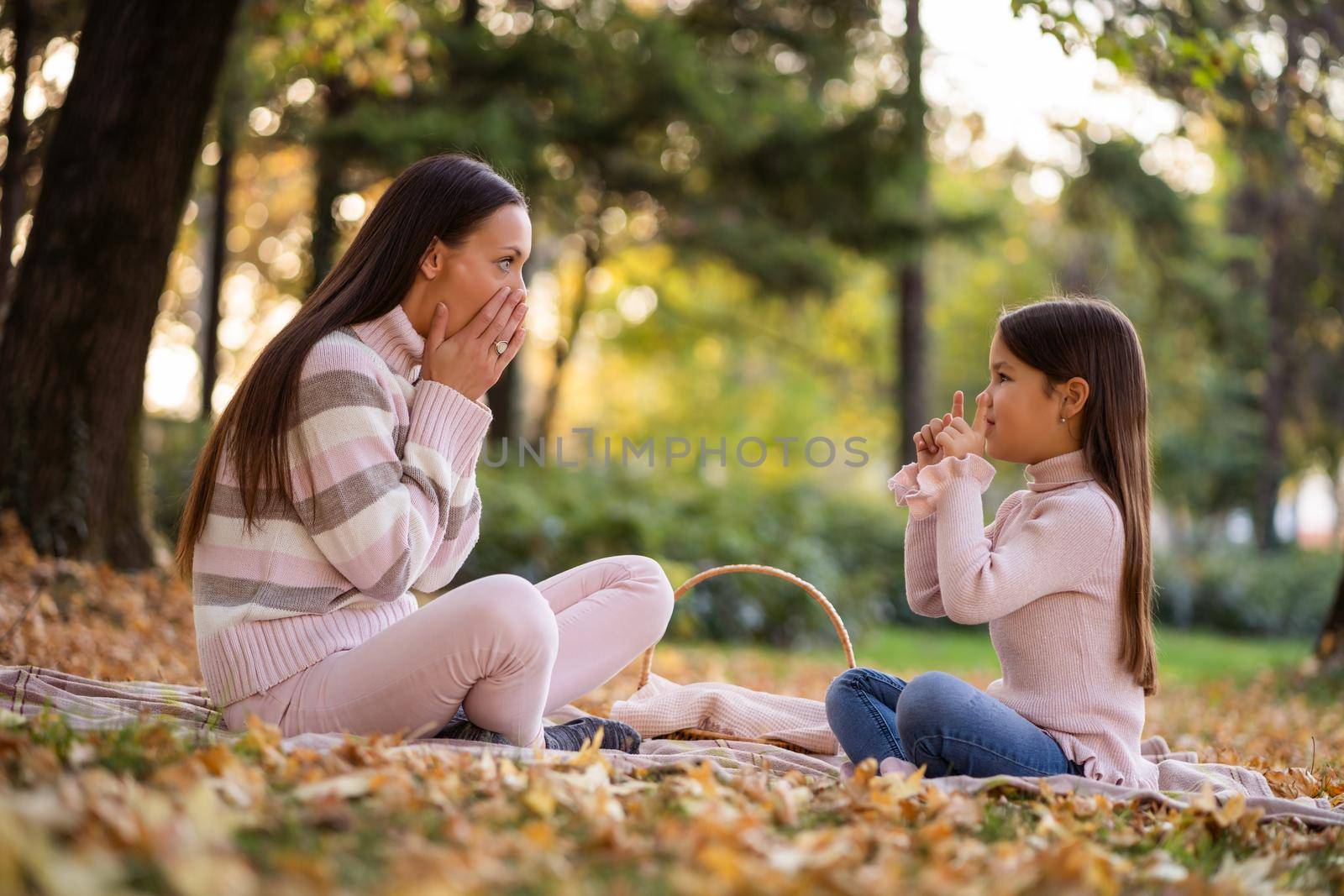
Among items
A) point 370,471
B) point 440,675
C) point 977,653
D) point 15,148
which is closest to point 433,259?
point 370,471

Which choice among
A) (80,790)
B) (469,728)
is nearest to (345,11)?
(469,728)

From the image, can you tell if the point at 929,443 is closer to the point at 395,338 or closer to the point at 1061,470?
the point at 1061,470

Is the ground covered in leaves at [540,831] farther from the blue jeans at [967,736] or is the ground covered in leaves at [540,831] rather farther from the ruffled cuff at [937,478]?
the ruffled cuff at [937,478]

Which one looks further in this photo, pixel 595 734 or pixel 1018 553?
pixel 595 734

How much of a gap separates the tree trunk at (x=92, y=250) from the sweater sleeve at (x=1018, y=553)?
391 cm

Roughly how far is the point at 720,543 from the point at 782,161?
371 cm

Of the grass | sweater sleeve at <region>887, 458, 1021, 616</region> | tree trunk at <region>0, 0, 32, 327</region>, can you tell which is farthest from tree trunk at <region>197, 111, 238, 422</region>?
sweater sleeve at <region>887, 458, 1021, 616</region>

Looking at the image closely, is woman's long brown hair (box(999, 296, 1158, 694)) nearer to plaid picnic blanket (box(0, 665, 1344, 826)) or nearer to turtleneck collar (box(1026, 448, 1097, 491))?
turtleneck collar (box(1026, 448, 1097, 491))

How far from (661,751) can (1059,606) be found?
105cm

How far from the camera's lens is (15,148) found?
21.5ft

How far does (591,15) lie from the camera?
979cm

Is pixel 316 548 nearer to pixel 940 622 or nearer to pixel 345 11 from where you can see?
pixel 345 11

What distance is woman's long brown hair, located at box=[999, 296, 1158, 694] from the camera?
110 inches

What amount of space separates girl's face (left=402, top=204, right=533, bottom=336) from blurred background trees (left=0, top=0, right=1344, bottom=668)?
152 centimetres
